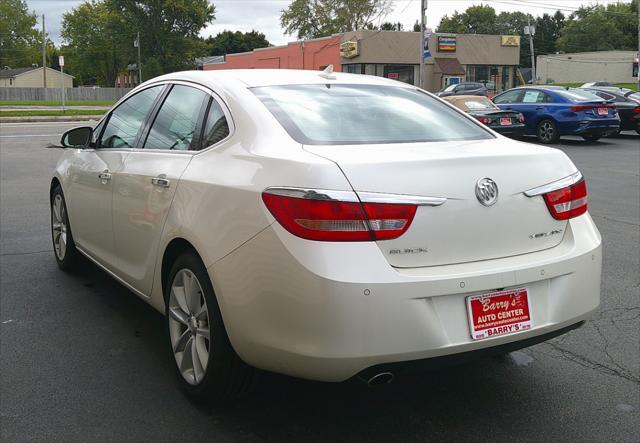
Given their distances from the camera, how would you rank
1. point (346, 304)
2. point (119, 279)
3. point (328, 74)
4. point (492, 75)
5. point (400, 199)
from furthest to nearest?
1. point (492, 75)
2. point (119, 279)
3. point (328, 74)
4. point (400, 199)
5. point (346, 304)

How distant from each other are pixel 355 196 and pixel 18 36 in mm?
120616

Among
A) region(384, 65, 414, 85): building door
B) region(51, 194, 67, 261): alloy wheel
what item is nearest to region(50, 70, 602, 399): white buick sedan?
region(51, 194, 67, 261): alloy wheel

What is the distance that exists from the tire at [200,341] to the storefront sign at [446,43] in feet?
173

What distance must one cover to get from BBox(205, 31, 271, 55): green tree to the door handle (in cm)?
11471

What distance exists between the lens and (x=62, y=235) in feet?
18.7

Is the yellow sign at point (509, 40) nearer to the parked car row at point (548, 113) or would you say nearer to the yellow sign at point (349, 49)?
the yellow sign at point (349, 49)

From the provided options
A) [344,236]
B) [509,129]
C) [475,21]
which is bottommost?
[344,236]

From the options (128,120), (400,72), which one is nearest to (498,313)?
(128,120)

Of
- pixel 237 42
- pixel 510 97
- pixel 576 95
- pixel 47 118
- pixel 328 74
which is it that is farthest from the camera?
pixel 237 42

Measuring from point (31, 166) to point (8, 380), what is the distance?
35.9ft

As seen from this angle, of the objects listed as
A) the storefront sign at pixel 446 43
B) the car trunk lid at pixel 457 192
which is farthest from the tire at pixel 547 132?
the storefront sign at pixel 446 43

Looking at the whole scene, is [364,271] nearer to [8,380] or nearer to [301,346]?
[301,346]

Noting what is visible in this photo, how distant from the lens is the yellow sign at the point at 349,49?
4997 cm

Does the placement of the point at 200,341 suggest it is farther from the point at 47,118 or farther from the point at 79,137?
the point at 47,118
